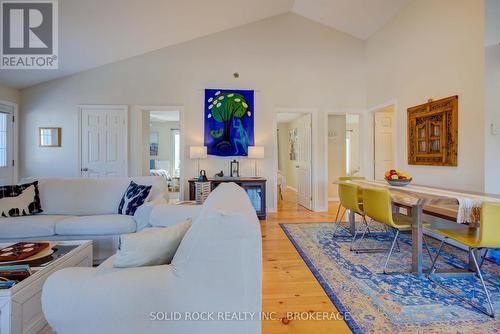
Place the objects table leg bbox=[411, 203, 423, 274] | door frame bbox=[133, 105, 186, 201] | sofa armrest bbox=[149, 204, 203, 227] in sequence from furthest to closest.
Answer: door frame bbox=[133, 105, 186, 201]
table leg bbox=[411, 203, 423, 274]
sofa armrest bbox=[149, 204, 203, 227]

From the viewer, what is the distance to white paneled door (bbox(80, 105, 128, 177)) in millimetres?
4973

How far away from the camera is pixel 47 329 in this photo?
1.57 m

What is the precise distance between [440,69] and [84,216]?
491 centimetres

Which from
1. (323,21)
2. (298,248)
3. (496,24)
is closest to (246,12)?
(323,21)

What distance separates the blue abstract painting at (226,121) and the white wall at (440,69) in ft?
9.00

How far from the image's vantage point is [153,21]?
4078 mm

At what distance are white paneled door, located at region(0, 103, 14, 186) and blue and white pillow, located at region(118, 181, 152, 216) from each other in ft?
11.4

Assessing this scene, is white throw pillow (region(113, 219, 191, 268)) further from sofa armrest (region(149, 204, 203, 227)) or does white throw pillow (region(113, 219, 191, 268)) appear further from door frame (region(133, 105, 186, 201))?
door frame (region(133, 105, 186, 201))

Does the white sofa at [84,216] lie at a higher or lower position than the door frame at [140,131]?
lower

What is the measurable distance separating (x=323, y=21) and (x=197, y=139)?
11.7 feet

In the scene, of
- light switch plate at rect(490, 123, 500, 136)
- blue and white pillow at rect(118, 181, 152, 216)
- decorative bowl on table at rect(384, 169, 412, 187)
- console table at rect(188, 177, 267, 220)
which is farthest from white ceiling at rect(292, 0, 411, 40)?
blue and white pillow at rect(118, 181, 152, 216)

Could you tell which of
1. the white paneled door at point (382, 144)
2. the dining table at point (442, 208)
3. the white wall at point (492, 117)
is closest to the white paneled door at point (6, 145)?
the dining table at point (442, 208)

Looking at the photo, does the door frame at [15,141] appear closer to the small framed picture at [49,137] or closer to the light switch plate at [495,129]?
the small framed picture at [49,137]

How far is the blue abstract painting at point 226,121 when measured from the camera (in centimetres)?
502
